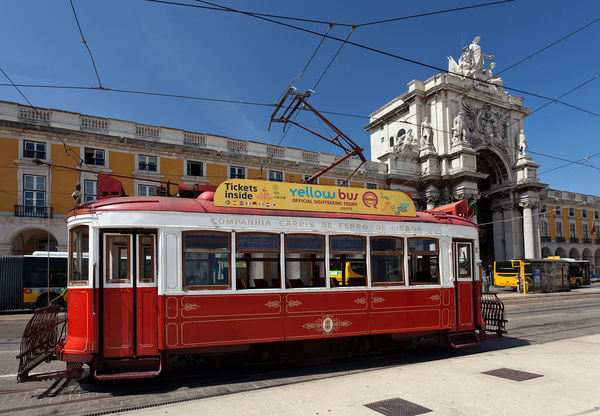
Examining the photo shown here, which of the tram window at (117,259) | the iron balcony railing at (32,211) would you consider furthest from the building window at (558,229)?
the tram window at (117,259)

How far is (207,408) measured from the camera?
5621 mm

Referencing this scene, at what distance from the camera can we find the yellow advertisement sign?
7.50 metres

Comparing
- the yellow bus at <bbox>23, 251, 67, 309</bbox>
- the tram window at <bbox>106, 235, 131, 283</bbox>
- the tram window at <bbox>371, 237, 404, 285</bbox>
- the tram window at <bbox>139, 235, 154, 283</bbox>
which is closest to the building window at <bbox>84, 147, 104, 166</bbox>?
the yellow bus at <bbox>23, 251, 67, 309</bbox>

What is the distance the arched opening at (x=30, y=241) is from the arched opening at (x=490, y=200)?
136ft

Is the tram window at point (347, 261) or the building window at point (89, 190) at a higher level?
the building window at point (89, 190)

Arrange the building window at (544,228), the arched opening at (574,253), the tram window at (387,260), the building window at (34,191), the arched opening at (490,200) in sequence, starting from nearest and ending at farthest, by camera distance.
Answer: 1. the tram window at (387,260)
2. the building window at (34,191)
3. the arched opening at (490,200)
4. the building window at (544,228)
5. the arched opening at (574,253)

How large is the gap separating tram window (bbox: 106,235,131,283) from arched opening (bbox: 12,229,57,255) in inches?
850

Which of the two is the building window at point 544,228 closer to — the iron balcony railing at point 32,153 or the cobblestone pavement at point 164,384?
the cobblestone pavement at point 164,384

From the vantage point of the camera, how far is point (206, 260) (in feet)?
23.2

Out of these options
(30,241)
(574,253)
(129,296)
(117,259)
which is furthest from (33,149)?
(574,253)

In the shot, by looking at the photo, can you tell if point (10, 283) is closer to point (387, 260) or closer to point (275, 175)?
point (275, 175)

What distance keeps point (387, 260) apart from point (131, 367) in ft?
16.7

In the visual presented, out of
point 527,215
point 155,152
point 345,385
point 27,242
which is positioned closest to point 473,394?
point 345,385

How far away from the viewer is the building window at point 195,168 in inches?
1178
